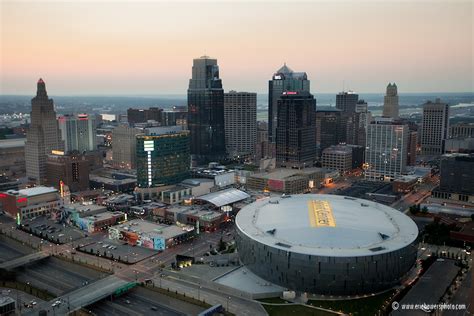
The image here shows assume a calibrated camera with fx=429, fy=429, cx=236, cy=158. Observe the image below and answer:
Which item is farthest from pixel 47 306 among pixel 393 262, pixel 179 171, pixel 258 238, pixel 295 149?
pixel 295 149

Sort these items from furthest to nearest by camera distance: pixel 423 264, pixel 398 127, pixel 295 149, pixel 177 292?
pixel 295 149 → pixel 398 127 → pixel 423 264 → pixel 177 292

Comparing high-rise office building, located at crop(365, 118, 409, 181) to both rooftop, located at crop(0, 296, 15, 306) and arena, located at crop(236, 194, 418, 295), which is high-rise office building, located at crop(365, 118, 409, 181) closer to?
arena, located at crop(236, 194, 418, 295)

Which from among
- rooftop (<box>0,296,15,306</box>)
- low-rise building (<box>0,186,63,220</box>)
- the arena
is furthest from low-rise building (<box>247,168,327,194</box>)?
rooftop (<box>0,296,15,306</box>)

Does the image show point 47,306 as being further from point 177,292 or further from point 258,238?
point 258,238

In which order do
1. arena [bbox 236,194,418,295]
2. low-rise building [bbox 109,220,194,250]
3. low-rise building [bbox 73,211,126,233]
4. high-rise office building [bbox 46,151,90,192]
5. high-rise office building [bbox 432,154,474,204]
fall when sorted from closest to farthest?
arena [bbox 236,194,418,295] < low-rise building [bbox 109,220,194,250] < low-rise building [bbox 73,211,126,233] < high-rise office building [bbox 432,154,474,204] < high-rise office building [bbox 46,151,90,192]

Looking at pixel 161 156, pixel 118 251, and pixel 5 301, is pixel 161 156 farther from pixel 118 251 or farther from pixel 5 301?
pixel 5 301

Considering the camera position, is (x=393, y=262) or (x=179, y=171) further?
(x=179, y=171)

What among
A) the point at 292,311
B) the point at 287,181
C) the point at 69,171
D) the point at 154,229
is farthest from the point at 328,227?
A: the point at 69,171
